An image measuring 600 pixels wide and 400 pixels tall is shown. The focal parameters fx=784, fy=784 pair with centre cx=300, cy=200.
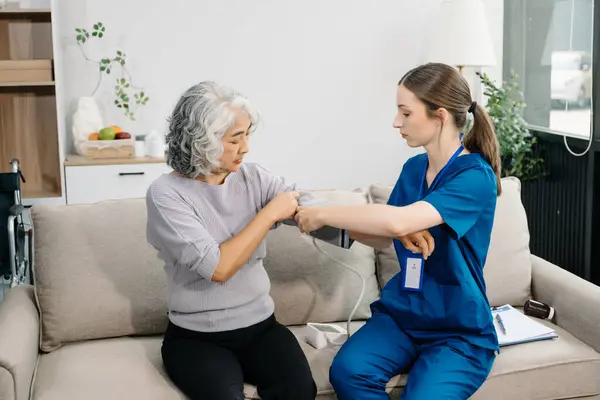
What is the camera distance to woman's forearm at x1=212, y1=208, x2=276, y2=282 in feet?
6.75

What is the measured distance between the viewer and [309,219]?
→ 7.19 feet

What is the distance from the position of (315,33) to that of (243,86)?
541 mm

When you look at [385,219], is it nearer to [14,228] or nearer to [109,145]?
[14,228]

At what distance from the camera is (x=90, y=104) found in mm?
4320

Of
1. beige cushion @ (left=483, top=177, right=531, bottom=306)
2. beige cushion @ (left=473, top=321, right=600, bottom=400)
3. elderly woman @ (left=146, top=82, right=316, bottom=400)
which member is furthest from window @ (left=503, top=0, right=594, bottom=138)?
elderly woman @ (left=146, top=82, right=316, bottom=400)

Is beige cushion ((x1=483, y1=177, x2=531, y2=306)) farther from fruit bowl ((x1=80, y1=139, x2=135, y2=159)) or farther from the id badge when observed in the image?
fruit bowl ((x1=80, y1=139, x2=135, y2=159))

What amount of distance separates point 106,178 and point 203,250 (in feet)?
7.12

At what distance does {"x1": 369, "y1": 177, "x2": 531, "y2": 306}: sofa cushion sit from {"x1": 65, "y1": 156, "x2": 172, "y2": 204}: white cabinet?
1745 millimetres

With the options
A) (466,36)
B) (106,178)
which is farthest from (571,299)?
(106,178)

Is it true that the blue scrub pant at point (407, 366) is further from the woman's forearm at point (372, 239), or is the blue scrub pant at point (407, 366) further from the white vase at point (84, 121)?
the white vase at point (84, 121)

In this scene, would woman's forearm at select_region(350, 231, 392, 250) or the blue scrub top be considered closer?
the blue scrub top

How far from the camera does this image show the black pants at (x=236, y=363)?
Answer: 6.54 feet

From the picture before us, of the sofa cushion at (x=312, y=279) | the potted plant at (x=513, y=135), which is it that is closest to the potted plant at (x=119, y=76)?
the potted plant at (x=513, y=135)

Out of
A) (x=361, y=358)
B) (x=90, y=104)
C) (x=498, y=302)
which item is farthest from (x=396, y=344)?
(x=90, y=104)
